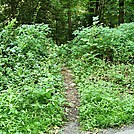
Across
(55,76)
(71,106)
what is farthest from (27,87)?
(55,76)

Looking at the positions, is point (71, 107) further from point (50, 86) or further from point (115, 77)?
point (115, 77)

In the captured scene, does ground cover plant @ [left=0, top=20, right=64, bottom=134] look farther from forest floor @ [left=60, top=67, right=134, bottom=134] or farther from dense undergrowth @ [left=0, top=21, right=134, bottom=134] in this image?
forest floor @ [left=60, top=67, right=134, bottom=134]

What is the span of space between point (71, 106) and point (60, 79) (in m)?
0.77

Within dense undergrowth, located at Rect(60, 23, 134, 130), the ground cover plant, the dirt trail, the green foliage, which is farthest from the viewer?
the green foliage

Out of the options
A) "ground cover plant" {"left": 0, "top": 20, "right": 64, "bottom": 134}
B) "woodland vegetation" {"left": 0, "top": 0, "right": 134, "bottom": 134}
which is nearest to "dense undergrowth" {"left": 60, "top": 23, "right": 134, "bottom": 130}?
"woodland vegetation" {"left": 0, "top": 0, "right": 134, "bottom": 134}

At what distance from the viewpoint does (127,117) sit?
4.53m

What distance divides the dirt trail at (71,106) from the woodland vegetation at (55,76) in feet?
0.32

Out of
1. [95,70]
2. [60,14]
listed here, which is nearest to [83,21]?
[60,14]

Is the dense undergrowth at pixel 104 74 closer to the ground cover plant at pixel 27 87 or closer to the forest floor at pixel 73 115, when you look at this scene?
the forest floor at pixel 73 115

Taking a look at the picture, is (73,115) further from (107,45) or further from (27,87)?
(107,45)

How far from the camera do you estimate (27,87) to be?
473 centimetres

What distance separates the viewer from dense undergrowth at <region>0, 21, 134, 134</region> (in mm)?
4402

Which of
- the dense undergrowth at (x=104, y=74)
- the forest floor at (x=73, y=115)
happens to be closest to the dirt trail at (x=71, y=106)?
the forest floor at (x=73, y=115)

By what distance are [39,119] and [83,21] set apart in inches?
334
